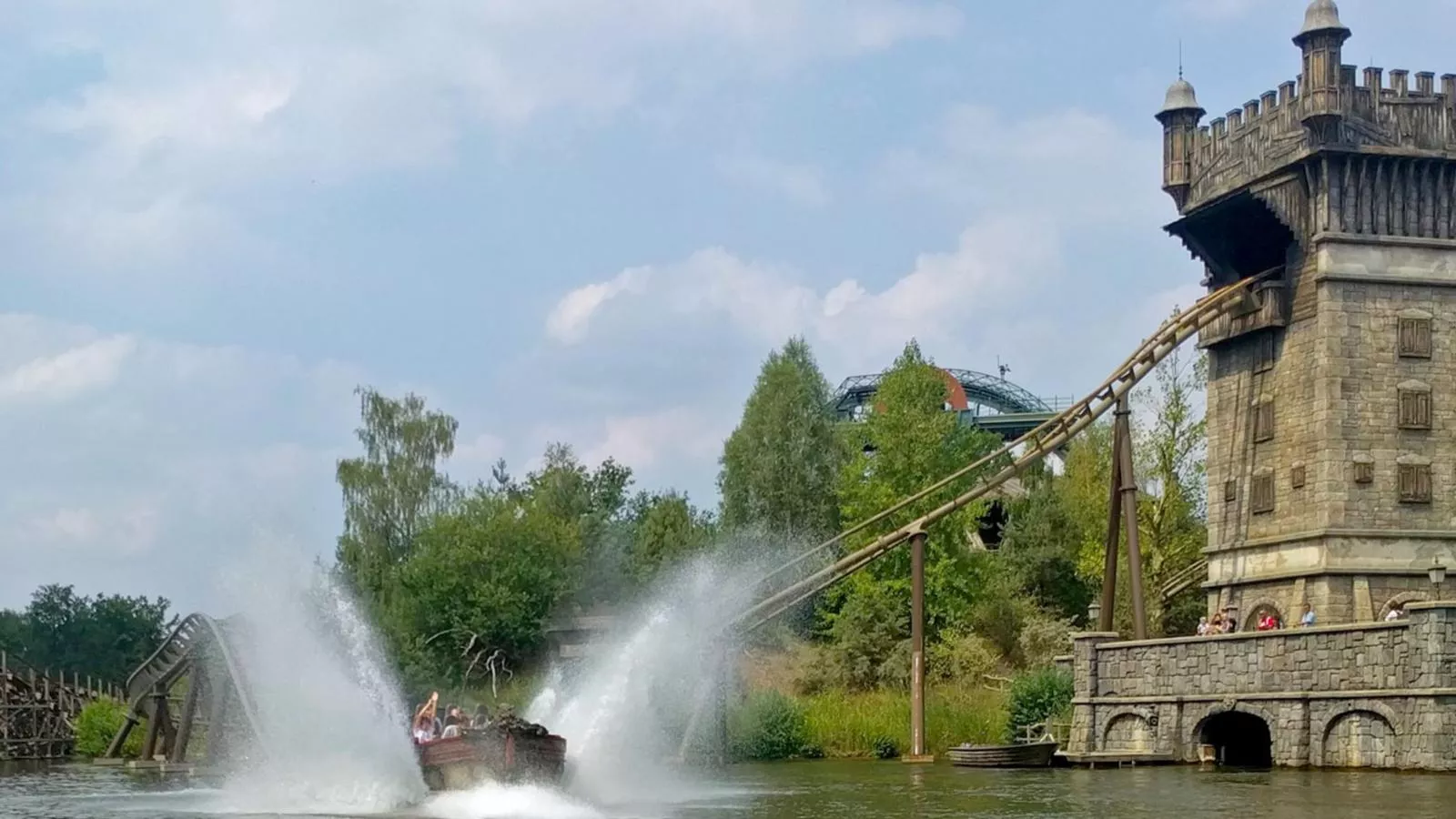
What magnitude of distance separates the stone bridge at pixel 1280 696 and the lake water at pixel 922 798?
866 mm

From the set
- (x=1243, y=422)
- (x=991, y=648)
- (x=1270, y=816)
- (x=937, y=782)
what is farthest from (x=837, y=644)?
(x=1270, y=816)

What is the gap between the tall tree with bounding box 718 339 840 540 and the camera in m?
73.6

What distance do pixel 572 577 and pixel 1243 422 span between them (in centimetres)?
2993

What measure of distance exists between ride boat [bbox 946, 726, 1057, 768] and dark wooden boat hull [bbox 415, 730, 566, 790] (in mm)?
13973

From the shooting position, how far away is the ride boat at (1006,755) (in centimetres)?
4022

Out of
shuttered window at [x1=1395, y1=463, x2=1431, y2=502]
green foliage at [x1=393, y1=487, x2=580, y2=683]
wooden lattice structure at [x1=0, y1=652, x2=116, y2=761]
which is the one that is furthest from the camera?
wooden lattice structure at [x1=0, y1=652, x2=116, y2=761]

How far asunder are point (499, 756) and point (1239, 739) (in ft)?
63.8

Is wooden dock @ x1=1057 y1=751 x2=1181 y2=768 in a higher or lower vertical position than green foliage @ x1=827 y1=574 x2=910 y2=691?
lower

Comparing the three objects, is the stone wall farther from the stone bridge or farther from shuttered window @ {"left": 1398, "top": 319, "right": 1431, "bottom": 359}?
the stone bridge

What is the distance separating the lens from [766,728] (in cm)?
4894

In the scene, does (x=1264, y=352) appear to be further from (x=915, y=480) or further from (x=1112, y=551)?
(x=915, y=480)

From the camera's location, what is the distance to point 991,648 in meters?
59.3

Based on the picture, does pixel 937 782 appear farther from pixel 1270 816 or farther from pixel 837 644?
pixel 837 644

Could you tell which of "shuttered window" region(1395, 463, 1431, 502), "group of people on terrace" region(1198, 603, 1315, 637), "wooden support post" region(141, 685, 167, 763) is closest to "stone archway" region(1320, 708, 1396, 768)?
"group of people on terrace" region(1198, 603, 1315, 637)
